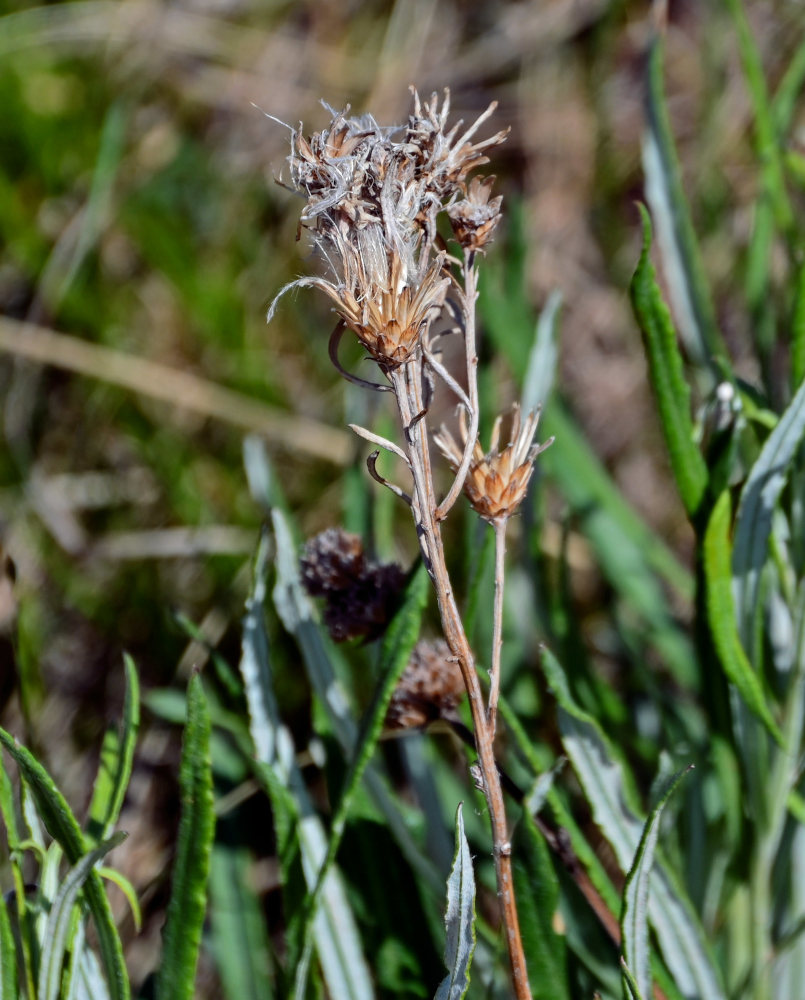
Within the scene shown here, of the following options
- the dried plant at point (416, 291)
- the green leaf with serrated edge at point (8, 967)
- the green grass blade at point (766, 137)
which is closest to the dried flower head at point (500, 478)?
the dried plant at point (416, 291)

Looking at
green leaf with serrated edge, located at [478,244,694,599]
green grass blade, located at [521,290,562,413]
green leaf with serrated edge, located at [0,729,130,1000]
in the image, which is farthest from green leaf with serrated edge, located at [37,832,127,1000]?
green leaf with serrated edge, located at [478,244,694,599]

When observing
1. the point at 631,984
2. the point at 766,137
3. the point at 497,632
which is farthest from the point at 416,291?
the point at 766,137

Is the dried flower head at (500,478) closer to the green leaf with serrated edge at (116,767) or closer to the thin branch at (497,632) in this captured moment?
the thin branch at (497,632)

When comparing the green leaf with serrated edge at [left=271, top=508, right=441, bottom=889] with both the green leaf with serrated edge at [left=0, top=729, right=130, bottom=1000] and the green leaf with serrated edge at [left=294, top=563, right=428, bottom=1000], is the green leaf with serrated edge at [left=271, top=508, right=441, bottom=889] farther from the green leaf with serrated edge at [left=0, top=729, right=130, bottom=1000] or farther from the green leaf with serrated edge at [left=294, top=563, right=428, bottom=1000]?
the green leaf with serrated edge at [left=0, top=729, right=130, bottom=1000]

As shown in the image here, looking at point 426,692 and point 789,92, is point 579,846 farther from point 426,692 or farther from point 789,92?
point 789,92

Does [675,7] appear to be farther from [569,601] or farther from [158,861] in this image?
[158,861]
